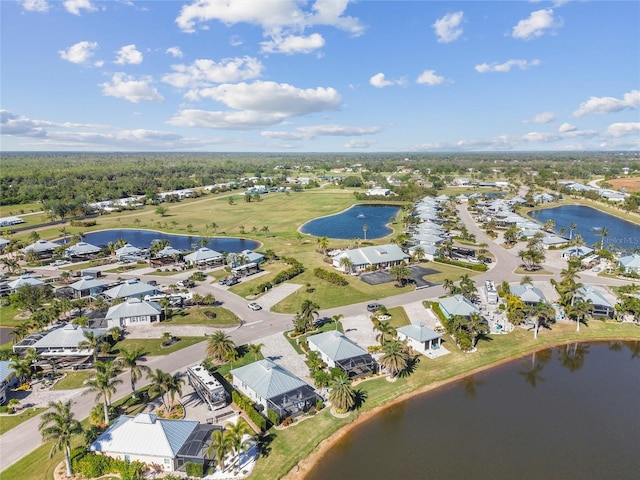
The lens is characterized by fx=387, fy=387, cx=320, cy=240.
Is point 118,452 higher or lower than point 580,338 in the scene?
higher

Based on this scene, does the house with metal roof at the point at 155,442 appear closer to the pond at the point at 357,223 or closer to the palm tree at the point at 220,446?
the palm tree at the point at 220,446

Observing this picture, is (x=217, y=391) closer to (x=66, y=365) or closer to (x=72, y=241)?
(x=66, y=365)

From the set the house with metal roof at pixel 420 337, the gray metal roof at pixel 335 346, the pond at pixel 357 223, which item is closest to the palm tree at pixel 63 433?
the gray metal roof at pixel 335 346

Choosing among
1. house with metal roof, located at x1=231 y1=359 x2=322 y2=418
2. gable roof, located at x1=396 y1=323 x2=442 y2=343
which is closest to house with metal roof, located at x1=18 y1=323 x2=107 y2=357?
house with metal roof, located at x1=231 y1=359 x2=322 y2=418

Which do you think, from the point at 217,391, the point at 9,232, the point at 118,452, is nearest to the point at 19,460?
the point at 118,452

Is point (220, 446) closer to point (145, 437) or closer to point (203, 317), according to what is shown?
point (145, 437)

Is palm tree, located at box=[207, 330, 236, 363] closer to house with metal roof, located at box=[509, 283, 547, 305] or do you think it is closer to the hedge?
the hedge
